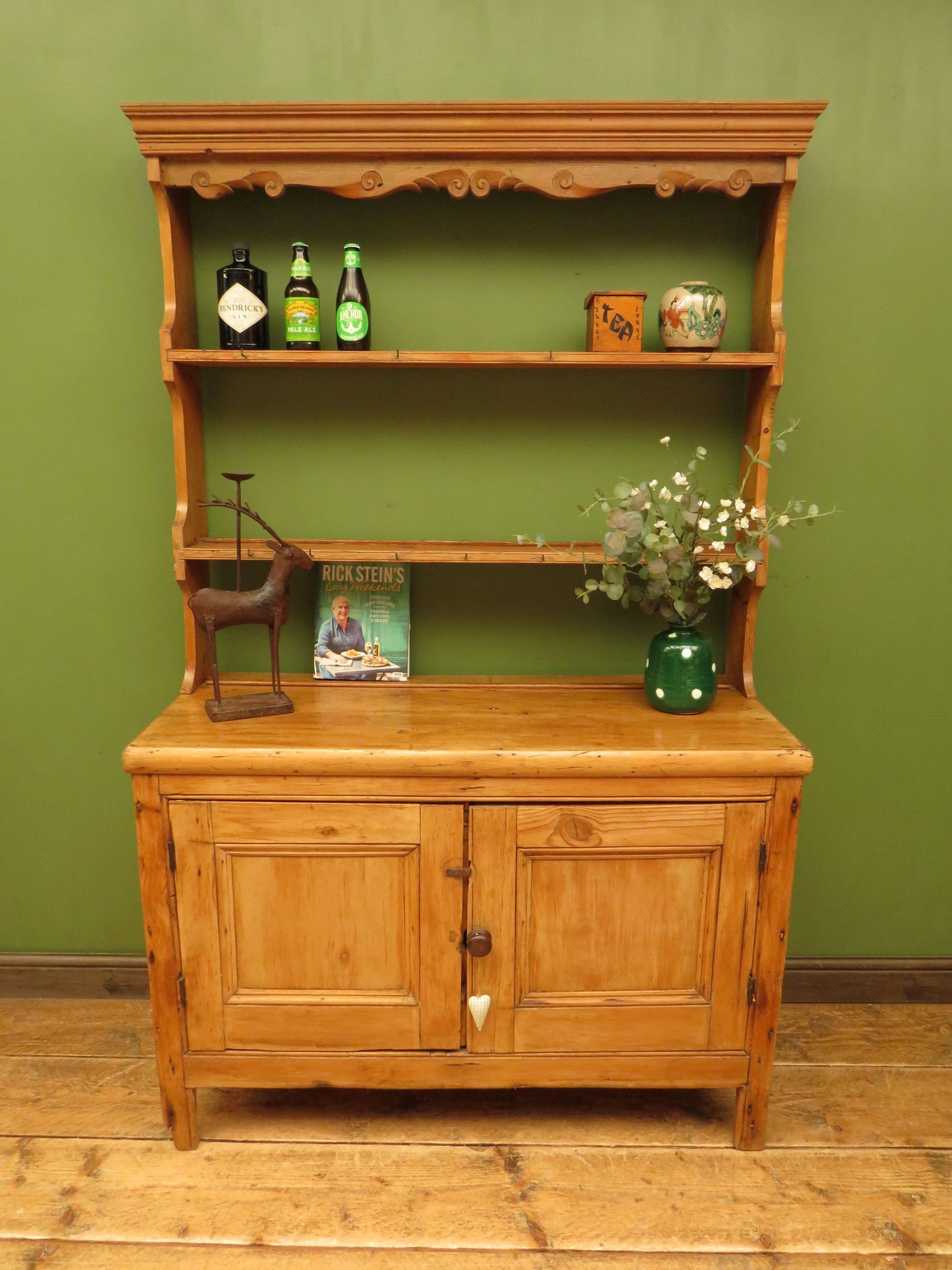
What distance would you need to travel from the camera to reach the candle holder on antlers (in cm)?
171

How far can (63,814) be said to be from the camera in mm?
2121

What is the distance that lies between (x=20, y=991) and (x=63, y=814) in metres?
0.51

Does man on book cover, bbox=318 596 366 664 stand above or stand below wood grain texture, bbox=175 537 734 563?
below

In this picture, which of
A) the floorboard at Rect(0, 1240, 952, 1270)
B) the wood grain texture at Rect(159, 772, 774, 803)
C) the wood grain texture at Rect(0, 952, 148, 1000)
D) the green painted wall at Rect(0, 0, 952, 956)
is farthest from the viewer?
the wood grain texture at Rect(0, 952, 148, 1000)

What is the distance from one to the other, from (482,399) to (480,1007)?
1.35 meters

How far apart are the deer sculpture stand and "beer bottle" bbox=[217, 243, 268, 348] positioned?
38cm

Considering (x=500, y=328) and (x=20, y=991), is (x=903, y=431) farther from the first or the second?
(x=20, y=991)

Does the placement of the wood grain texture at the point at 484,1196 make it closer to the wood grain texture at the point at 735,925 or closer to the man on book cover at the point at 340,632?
the wood grain texture at the point at 735,925

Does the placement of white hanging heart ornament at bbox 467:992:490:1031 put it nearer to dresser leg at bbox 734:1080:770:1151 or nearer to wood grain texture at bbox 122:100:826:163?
dresser leg at bbox 734:1080:770:1151

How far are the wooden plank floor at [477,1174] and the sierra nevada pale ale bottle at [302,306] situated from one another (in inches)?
67.2

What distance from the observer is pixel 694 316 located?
1.72 m

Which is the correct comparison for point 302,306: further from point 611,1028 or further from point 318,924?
point 611,1028

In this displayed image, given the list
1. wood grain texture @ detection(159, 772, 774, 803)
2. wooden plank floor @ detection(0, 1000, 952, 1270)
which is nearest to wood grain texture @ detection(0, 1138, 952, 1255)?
wooden plank floor @ detection(0, 1000, 952, 1270)

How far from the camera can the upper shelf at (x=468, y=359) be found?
1685 mm
